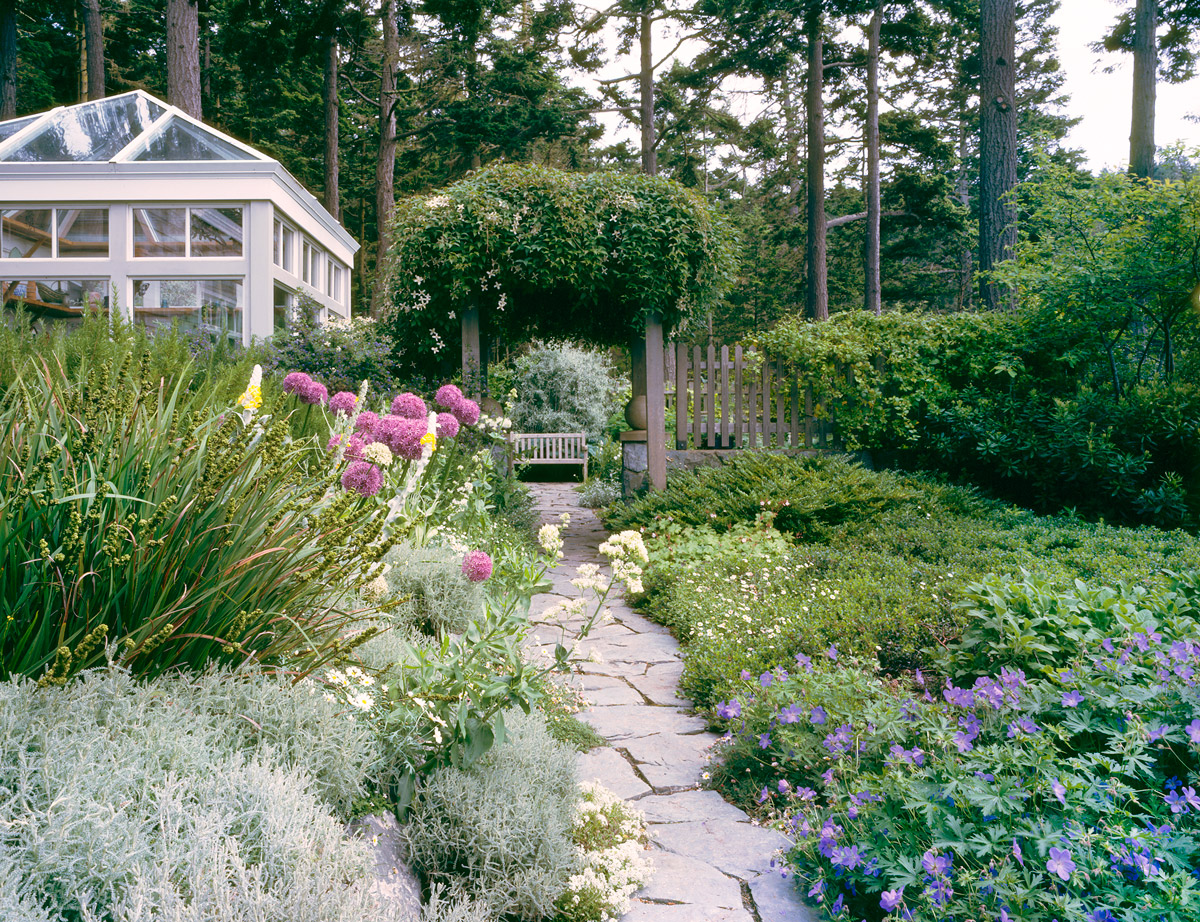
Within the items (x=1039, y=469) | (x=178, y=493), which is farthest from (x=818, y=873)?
(x=1039, y=469)

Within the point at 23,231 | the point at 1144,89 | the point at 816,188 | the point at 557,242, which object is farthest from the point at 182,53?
the point at 1144,89

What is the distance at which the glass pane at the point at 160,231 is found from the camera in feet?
32.8

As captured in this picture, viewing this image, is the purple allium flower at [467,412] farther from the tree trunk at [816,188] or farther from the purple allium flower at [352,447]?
the tree trunk at [816,188]

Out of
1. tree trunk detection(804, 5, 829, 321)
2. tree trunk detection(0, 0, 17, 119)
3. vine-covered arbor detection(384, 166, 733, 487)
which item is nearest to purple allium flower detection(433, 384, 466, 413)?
vine-covered arbor detection(384, 166, 733, 487)

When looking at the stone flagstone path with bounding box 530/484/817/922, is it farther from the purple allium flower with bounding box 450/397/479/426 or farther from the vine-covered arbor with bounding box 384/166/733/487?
the vine-covered arbor with bounding box 384/166/733/487

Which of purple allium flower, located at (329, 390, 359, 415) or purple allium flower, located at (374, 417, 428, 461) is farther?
purple allium flower, located at (329, 390, 359, 415)

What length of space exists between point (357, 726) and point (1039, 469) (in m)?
6.54

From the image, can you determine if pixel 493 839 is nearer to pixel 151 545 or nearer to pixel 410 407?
pixel 151 545

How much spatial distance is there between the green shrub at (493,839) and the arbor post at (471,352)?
5484 millimetres

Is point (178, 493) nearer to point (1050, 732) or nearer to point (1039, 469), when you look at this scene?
point (1050, 732)

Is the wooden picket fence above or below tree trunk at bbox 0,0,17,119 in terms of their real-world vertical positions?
below

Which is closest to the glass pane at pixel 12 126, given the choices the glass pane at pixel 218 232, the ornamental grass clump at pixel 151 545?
the glass pane at pixel 218 232

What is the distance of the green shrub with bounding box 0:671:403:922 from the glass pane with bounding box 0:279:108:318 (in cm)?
1048

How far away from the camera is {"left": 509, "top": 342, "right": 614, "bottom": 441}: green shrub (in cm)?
1411
